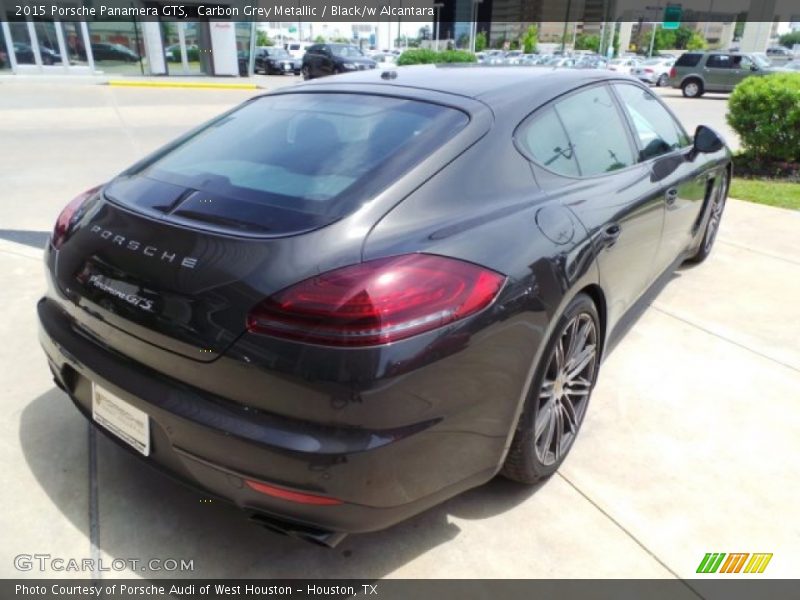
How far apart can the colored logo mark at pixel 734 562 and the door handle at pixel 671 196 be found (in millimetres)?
1855

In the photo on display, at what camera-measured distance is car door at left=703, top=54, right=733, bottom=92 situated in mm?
24250

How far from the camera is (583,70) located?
319 cm

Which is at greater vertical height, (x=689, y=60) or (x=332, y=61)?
(x=689, y=60)

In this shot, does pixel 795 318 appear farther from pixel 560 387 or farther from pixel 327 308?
pixel 327 308

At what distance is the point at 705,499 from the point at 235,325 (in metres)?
1.98

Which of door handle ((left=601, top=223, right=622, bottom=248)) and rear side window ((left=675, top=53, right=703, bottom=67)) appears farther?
rear side window ((left=675, top=53, right=703, bottom=67))

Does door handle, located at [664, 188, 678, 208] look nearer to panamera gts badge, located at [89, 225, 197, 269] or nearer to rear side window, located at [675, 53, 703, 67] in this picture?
panamera gts badge, located at [89, 225, 197, 269]

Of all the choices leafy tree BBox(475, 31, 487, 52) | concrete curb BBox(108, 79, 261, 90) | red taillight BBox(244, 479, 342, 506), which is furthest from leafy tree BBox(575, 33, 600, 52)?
red taillight BBox(244, 479, 342, 506)

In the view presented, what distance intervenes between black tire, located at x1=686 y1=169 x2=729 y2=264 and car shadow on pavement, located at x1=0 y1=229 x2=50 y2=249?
5174 millimetres

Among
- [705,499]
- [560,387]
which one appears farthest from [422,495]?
[705,499]

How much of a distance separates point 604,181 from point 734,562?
1582 mm

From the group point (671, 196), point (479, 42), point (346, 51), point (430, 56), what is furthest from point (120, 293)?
point (479, 42)

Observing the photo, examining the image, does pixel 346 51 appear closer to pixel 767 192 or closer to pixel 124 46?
pixel 124 46

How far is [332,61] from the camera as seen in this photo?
23.4 meters
